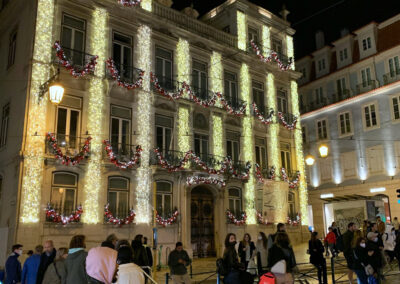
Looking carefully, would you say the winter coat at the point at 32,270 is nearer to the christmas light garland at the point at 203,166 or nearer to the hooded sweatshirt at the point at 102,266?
the hooded sweatshirt at the point at 102,266

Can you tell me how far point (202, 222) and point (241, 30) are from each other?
12.6 metres

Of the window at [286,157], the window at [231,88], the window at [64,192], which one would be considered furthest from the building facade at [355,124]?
the window at [64,192]

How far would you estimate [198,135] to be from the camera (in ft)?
73.4

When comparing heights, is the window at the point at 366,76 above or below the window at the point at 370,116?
above

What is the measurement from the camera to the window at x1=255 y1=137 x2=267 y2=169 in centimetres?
2521

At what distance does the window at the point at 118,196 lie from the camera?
18080mm

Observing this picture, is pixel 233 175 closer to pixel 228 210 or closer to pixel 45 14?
pixel 228 210

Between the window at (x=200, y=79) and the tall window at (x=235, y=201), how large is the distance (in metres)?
5.69

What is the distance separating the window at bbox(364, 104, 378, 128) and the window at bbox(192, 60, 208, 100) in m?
14.1

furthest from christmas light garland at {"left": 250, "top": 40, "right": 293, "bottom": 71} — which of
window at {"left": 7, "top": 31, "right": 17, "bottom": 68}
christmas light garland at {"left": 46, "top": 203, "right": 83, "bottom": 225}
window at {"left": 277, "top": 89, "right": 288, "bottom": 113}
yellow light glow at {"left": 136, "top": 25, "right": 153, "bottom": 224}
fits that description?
christmas light garland at {"left": 46, "top": 203, "right": 83, "bottom": 225}

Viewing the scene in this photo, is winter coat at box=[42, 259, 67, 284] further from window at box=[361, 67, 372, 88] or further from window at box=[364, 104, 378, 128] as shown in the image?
window at box=[361, 67, 372, 88]

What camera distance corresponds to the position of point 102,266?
4719mm

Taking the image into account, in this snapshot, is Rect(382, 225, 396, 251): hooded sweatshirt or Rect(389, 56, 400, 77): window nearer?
Rect(382, 225, 396, 251): hooded sweatshirt

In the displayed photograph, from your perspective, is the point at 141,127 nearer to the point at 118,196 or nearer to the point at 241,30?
the point at 118,196
